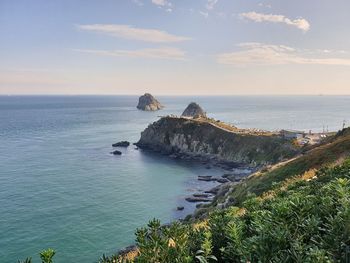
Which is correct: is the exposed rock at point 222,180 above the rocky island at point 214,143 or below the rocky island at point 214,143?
below

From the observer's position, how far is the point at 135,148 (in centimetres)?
13200

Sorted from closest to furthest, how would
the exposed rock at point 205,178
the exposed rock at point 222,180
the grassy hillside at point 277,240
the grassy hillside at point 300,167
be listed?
the grassy hillside at point 277,240
the grassy hillside at point 300,167
the exposed rock at point 222,180
the exposed rock at point 205,178

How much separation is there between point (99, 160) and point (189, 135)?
4063cm

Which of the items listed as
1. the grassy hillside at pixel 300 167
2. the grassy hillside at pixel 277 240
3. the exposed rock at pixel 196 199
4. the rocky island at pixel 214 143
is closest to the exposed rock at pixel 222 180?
the exposed rock at pixel 196 199

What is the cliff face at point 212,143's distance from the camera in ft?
343

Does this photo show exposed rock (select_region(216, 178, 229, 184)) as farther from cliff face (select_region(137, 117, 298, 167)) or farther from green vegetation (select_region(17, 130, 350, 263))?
green vegetation (select_region(17, 130, 350, 263))

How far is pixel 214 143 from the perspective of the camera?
123m

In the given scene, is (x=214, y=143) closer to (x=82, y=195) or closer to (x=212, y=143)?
(x=212, y=143)

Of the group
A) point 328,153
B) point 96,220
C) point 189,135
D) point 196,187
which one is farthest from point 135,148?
point 328,153

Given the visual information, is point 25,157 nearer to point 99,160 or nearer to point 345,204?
point 99,160

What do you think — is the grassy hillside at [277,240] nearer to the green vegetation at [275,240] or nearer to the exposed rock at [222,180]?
the green vegetation at [275,240]

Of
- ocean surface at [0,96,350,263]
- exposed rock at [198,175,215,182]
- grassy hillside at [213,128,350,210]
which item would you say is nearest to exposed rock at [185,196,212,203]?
ocean surface at [0,96,350,263]

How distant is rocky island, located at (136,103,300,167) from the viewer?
105 m

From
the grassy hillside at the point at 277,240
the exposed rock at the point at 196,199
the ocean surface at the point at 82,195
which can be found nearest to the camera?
the grassy hillside at the point at 277,240
